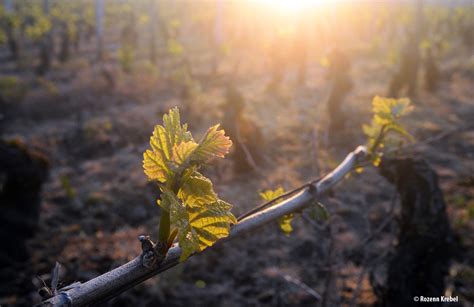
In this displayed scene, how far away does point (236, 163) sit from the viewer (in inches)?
269

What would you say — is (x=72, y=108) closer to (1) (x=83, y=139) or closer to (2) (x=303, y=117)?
(1) (x=83, y=139)

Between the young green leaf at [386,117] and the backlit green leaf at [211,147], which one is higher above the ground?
the young green leaf at [386,117]

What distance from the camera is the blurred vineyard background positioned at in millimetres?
4027

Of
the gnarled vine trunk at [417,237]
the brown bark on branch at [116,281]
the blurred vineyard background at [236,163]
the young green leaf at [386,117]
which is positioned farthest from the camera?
the blurred vineyard background at [236,163]

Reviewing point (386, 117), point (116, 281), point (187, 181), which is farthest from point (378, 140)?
point (116, 281)

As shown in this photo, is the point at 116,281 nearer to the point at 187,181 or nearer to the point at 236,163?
the point at 187,181

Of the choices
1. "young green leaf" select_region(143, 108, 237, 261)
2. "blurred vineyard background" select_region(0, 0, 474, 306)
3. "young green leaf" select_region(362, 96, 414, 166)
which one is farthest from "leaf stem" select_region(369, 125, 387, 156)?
"young green leaf" select_region(143, 108, 237, 261)

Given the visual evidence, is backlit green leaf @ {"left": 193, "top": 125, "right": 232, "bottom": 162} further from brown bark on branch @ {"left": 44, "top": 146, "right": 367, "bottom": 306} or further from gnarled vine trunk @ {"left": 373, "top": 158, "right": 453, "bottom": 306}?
gnarled vine trunk @ {"left": 373, "top": 158, "right": 453, "bottom": 306}

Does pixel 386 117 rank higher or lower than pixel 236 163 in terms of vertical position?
lower

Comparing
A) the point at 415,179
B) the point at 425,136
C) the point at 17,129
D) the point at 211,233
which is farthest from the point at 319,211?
the point at 17,129

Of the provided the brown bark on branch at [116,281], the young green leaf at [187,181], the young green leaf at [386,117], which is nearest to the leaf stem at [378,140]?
the young green leaf at [386,117]

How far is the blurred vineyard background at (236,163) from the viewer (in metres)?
4.03

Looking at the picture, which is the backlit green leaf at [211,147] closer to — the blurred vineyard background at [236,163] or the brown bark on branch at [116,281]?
the brown bark on branch at [116,281]

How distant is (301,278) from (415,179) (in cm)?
188
